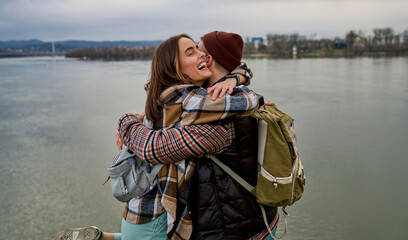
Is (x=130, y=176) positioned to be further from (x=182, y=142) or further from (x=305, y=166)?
(x=305, y=166)

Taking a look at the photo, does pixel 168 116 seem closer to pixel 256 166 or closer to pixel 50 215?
pixel 256 166

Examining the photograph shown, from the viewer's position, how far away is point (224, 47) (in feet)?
4.55

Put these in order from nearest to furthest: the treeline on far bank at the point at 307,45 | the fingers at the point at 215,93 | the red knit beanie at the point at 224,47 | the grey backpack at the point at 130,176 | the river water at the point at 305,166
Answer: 1. the fingers at the point at 215,93
2. the grey backpack at the point at 130,176
3. the red knit beanie at the point at 224,47
4. the river water at the point at 305,166
5. the treeline on far bank at the point at 307,45

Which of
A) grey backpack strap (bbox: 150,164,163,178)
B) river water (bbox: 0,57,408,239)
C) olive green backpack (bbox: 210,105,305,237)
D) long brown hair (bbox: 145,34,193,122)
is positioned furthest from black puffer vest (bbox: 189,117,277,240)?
river water (bbox: 0,57,408,239)

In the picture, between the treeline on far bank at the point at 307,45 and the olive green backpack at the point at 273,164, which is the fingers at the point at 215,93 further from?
the treeline on far bank at the point at 307,45

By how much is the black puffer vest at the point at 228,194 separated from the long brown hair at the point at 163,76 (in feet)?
0.82

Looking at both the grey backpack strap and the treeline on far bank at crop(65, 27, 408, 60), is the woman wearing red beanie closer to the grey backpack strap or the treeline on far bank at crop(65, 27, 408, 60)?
the grey backpack strap

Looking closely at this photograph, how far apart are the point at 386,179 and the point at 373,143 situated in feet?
4.46

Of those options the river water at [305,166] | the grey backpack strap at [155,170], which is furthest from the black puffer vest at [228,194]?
the river water at [305,166]

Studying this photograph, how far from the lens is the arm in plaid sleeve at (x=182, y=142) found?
116 cm

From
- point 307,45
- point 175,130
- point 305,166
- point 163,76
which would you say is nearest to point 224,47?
point 163,76

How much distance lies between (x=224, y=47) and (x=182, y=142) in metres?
0.46

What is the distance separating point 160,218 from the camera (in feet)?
4.27

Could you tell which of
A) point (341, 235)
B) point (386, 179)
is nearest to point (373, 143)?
point (386, 179)
